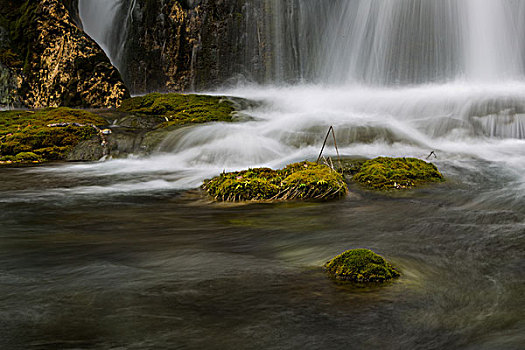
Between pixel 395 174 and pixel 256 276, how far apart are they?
4742 millimetres

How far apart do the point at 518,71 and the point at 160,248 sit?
716 inches

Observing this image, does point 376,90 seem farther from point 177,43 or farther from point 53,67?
point 53,67

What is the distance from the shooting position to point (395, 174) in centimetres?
749

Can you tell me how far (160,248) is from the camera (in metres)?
4.18

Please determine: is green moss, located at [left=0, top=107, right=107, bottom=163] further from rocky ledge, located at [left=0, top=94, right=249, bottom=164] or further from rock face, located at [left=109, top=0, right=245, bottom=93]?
rock face, located at [left=109, top=0, right=245, bottom=93]

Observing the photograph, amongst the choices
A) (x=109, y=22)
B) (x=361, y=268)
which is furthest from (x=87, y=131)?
Answer: (x=109, y=22)

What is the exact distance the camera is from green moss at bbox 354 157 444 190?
726 centimetres

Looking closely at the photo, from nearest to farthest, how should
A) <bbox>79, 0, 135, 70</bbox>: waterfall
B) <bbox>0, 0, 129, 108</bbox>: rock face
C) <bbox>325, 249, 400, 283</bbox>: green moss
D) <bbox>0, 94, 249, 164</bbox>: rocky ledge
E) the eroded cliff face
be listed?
<bbox>325, 249, 400, 283</bbox>: green moss < <bbox>0, 94, 249, 164</bbox>: rocky ledge < <bbox>0, 0, 129, 108</bbox>: rock face < the eroded cliff face < <bbox>79, 0, 135, 70</bbox>: waterfall

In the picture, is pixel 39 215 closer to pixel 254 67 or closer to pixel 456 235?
pixel 456 235

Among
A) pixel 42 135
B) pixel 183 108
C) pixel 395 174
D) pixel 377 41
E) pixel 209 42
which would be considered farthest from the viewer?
pixel 209 42

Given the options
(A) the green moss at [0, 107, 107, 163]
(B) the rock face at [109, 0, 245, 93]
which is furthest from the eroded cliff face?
(A) the green moss at [0, 107, 107, 163]

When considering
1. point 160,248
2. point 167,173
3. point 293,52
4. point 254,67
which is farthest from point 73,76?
point 160,248

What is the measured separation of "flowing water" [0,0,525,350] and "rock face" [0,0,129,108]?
8.96 meters

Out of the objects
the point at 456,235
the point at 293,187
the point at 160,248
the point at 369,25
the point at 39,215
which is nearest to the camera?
the point at 160,248
